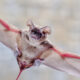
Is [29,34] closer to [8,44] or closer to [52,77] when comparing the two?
[8,44]

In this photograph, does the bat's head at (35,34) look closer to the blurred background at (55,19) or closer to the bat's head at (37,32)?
the bat's head at (37,32)

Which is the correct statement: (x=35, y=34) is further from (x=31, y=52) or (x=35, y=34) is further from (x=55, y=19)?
(x=55, y=19)

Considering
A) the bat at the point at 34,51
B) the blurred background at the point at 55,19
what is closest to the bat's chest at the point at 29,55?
the bat at the point at 34,51

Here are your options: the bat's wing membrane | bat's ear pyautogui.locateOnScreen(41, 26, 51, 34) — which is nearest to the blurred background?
the bat's wing membrane

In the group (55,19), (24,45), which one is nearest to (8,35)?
(24,45)

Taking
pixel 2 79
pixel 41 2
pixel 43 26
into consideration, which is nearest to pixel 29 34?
pixel 43 26

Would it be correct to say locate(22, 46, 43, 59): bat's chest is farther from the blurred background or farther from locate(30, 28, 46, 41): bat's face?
the blurred background
